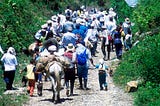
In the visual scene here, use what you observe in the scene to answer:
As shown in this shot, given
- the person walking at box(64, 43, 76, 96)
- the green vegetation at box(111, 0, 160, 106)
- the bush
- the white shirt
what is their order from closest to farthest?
the bush < the green vegetation at box(111, 0, 160, 106) < the person walking at box(64, 43, 76, 96) < the white shirt

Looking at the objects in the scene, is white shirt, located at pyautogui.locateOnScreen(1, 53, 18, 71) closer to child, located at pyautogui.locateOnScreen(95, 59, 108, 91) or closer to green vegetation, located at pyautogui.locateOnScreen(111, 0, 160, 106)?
child, located at pyautogui.locateOnScreen(95, 59, 108, 91)

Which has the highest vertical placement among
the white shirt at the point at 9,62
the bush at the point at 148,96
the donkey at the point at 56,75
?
the white shirt at the point at 9,62

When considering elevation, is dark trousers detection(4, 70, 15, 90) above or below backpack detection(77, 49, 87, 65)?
below

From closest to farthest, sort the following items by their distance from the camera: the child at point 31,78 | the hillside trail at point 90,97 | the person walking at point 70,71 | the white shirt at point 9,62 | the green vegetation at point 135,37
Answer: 1. the hillside trail at point 90,97
2. the green vegetation at point 135,37
3. the person walking at point 70,71
4. the child at point 31,78
5. the white shirt at point 9,62

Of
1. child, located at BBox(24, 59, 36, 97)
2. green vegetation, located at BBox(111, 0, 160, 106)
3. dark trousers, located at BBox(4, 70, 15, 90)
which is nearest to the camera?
green vegetation, located at BBox(111, 0, 160, 106)

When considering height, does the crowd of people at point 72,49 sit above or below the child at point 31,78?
above

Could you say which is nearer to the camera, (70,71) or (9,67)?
(70,71)

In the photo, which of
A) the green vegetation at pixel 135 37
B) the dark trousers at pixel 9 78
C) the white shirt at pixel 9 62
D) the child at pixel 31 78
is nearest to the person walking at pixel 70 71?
the child at pixel 31 78

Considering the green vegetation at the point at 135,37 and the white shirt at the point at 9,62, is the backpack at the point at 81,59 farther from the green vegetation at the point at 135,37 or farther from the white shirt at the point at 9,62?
the white shirt at the point at 9,62

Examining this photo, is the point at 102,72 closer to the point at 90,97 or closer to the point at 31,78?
the point at 90,97

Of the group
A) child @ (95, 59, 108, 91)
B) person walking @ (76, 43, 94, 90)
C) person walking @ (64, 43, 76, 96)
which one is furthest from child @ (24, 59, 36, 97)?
child @ (95, 59, 108, 91)

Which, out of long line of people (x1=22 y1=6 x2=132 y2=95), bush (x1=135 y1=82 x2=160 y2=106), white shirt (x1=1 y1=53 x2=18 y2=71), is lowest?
bush (x1=135 y1=82 x2=160 y2=106)

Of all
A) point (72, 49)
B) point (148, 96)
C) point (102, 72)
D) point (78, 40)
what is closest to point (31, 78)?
point (72, 49)

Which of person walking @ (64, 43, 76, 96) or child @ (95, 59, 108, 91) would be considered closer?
person walking @ (64, 43, 76, 96)
